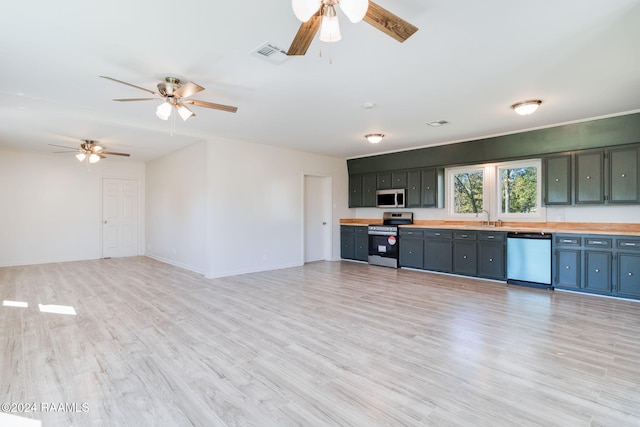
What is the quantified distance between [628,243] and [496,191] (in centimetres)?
205

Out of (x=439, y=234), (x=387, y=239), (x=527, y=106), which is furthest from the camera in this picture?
(x=387, y=239)

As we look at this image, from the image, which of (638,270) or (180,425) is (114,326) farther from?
(638,270)

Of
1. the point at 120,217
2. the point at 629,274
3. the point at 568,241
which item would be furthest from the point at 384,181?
the point at 120,217

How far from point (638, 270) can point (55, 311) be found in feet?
24.5

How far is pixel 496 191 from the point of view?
5918mm

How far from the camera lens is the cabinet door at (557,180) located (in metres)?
4.91

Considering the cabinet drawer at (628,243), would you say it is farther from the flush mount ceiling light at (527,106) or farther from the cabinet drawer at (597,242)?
the flush mount ceiling light at (527,106)

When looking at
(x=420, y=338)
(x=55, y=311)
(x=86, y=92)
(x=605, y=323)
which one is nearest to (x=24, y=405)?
(x=55, y=311)

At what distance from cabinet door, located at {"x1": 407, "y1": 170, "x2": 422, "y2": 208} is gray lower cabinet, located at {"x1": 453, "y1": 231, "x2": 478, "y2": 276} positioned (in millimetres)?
1152

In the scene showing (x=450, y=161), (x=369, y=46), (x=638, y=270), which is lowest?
(x=638, y=270)

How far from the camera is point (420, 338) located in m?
3.00

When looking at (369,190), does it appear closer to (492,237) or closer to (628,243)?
(492,237)

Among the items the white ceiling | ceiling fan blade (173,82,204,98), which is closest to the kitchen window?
the white ceiling

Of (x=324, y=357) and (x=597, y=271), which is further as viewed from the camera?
(x=597, y=271)
